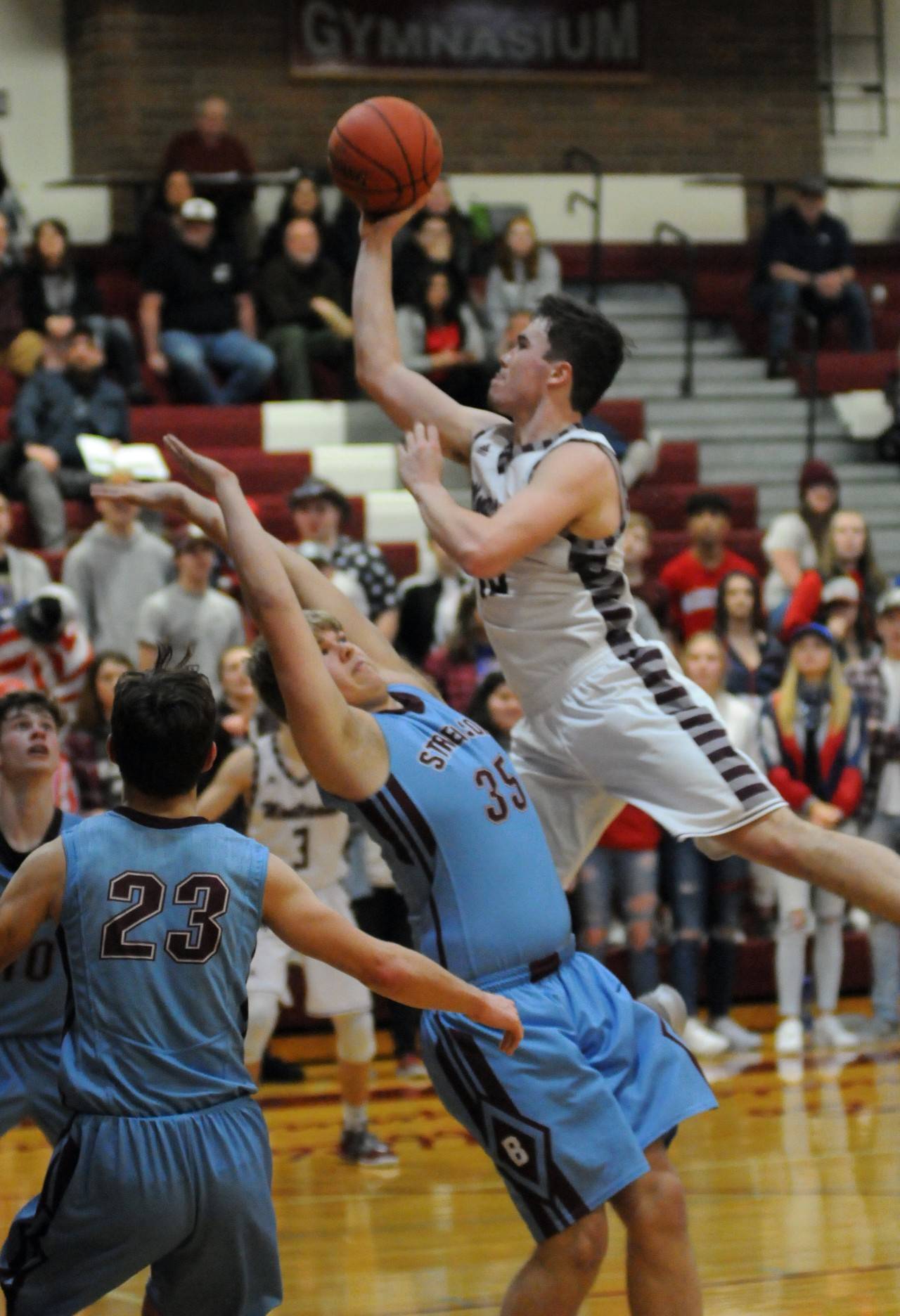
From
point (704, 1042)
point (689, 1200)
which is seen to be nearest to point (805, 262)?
point (704, 1042)

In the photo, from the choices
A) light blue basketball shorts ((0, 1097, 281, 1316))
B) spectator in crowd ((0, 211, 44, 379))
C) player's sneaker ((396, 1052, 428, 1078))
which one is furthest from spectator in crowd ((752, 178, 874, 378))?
light blue basketball shorts ((0, 1097, 281, 1316))

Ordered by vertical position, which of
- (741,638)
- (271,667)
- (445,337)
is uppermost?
(445,337)

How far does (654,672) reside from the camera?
4.31 meters

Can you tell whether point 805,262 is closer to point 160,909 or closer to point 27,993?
point 27,993

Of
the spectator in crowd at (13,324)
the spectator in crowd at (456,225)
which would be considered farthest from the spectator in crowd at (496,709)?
→ the spectator in crowd at (456,225)

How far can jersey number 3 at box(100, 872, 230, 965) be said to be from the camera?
3342mm

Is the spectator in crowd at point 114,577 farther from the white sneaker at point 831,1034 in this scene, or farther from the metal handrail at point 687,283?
the metal handrail at point 687,283

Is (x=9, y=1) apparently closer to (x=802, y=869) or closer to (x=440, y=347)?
(x=440, y=347)

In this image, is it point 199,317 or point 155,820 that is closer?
point 155,820

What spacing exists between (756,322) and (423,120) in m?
9.14

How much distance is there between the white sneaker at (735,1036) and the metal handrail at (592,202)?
536 cm

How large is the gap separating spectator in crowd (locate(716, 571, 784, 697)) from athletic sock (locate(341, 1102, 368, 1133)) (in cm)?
289

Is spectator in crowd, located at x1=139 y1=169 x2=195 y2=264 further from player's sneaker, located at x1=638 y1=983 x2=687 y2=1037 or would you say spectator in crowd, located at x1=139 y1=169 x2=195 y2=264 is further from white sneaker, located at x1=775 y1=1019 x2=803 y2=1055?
player's sneaker, located at x1=638 y1=983 x2=687 y2=1037

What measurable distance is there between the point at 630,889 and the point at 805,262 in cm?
590
